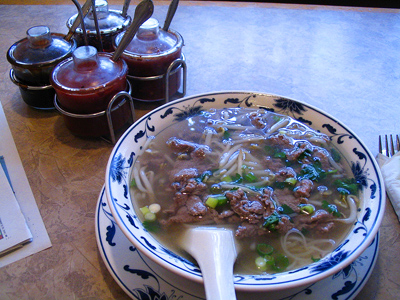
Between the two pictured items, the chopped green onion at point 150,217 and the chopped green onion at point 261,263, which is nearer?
the chopped green onion at point 261,263

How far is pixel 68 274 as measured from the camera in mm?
1199

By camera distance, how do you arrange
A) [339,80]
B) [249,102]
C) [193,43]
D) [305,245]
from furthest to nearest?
[193,43]
[339,80]
[249,102]
[305,245]

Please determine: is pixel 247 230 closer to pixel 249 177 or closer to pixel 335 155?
pixel 249 177

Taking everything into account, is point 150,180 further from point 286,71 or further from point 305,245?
point 286,71

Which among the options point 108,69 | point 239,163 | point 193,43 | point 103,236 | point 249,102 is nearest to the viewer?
point 103,236

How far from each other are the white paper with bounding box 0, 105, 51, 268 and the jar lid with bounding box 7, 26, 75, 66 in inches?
15.7

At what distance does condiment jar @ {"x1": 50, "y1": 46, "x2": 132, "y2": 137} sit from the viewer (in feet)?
5.13

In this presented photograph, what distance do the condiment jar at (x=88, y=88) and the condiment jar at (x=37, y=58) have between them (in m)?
0.15

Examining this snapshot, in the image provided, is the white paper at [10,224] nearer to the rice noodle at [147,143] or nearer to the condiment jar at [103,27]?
the rice noodle at [147,143]

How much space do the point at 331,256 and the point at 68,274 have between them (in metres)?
0.95

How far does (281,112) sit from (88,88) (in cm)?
95

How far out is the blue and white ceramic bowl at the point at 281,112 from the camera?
895 mm

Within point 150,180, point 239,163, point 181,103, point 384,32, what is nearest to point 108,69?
point 181,103

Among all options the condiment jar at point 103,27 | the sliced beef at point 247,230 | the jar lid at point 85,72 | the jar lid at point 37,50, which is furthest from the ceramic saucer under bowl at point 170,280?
the condiment jar at point 103,27
